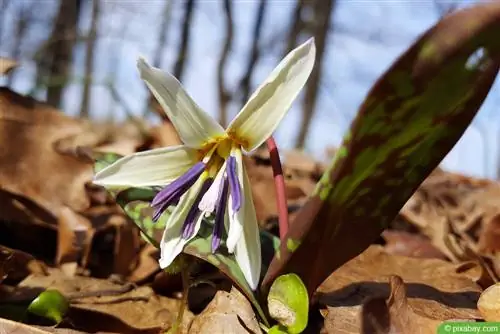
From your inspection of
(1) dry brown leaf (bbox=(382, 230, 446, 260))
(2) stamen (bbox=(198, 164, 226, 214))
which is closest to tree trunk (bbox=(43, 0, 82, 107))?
(1) dry brown leaf (bbox=(382, 230, 446, 260))

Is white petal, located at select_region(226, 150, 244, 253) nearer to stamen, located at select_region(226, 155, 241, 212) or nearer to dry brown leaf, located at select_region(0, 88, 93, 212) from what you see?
stamen, located at select_region(226, 155, 241, 212)

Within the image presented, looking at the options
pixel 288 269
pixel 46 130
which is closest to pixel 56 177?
pixel 46 130

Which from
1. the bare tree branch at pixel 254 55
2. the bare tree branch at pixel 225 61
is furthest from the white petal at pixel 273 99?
the bare tree branch at pixel 254 55

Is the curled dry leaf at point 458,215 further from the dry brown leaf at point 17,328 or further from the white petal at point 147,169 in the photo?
the dry brown leaf at point 17,328

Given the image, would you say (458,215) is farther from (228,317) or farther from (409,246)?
(228,317)

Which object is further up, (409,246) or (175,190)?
(175,190)

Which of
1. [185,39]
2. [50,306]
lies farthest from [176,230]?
[185,39]
